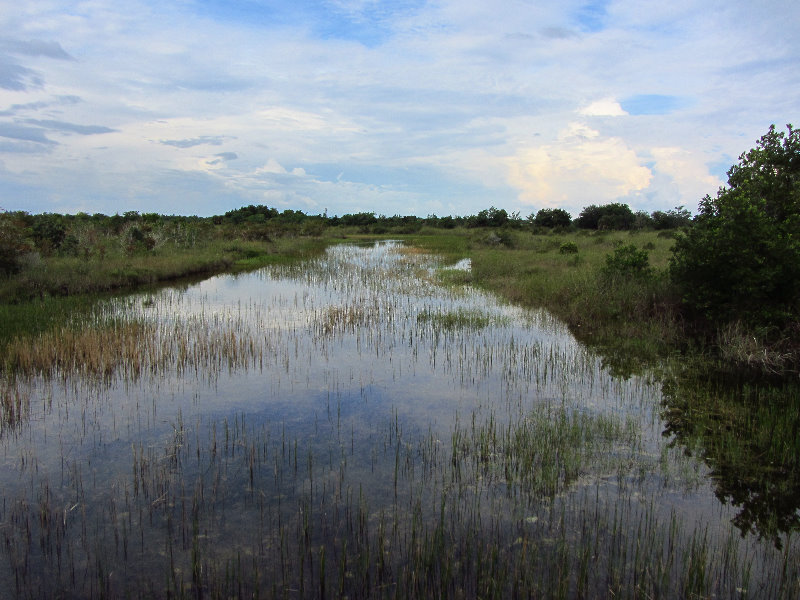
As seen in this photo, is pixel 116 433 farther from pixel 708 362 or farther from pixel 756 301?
pixel 756 301

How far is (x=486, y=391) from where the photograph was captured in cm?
868

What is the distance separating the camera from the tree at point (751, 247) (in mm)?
9844

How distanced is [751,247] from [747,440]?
511 centimetres

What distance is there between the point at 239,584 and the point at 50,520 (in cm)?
225

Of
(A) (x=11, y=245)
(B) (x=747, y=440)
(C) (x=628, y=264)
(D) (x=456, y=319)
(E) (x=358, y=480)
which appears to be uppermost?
(A) (x=11, y=245)

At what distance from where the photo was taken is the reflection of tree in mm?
5227

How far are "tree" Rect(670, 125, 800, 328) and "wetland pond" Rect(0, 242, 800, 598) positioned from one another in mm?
2896

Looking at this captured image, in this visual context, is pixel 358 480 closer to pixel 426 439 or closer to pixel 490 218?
pixel 426 439

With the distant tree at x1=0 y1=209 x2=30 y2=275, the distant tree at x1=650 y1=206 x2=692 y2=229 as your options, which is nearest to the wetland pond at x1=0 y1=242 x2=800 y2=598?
the distant tree at x1=0 y1=209 x2=30 y2=275

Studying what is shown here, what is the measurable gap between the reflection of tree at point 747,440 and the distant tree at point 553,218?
149ft

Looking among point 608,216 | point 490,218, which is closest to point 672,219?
point 608,216

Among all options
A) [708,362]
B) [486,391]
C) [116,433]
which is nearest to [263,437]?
[116,433]

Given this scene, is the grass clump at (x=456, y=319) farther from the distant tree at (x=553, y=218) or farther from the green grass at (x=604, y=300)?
the distant tree at (x=553, y=218)

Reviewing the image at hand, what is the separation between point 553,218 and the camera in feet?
173
